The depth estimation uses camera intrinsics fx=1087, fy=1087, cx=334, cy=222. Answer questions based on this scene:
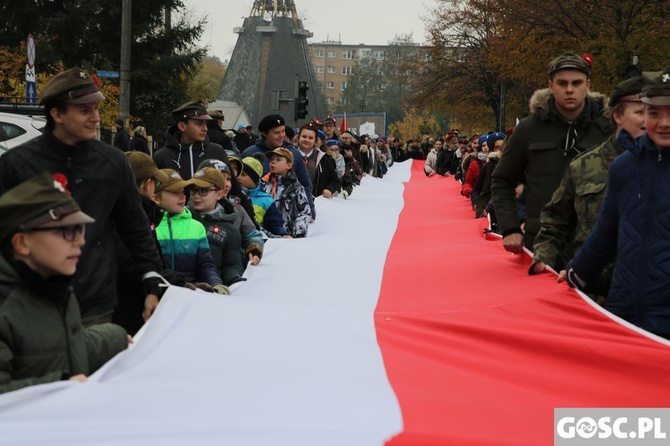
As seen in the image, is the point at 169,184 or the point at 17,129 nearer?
the point at 169,184

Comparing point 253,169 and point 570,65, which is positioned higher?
point 570,65

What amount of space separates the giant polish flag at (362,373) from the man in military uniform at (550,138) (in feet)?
1.30

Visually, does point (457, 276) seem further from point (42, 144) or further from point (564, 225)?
point (42, 144)

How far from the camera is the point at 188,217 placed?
21.3ft

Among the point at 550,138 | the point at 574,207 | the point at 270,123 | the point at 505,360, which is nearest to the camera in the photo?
the point at 505,360

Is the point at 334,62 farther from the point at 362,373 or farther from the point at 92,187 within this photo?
the point at 362,373

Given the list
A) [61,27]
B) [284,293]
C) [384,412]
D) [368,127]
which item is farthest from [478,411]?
[368,127]

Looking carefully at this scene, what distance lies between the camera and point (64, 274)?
3.88 metres

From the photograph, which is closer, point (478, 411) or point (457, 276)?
point (478, 411)

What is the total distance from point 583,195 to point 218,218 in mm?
2516

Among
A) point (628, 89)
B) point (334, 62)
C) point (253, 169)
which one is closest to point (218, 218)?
point (253, 169)

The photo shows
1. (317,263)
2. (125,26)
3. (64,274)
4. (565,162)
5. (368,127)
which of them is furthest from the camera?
(368,127)

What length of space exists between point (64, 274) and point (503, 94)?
44789 millimetres

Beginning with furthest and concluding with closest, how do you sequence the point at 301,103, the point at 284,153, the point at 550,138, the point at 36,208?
the point at 301,103 → the point at 284,153 → the point at 550,138 → the point at 36,208
